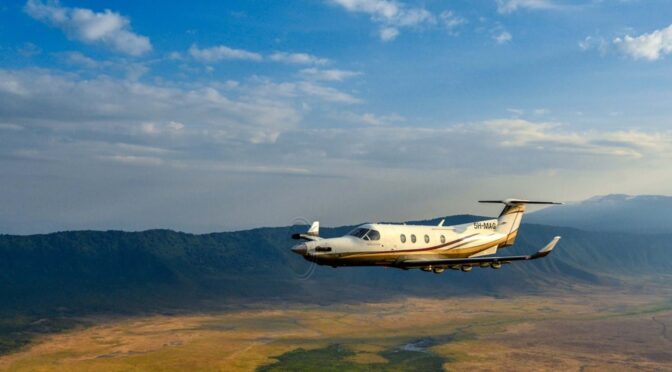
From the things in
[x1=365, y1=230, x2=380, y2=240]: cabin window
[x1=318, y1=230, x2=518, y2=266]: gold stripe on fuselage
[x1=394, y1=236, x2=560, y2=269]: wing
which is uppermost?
[x1=365, y1=230, x2=380, y2=240]: cabin window

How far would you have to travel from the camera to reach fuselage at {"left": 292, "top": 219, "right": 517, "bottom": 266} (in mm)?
52969

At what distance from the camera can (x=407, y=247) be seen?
57375mm

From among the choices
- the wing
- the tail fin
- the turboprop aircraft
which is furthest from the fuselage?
the tail fin

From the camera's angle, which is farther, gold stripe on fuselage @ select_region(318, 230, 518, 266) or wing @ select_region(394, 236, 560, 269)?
gold stripe on fuselage @ select_region(318, 230, 518, 266)

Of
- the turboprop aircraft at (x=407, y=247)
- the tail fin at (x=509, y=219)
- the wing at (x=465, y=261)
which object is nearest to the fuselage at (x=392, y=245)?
the turboprop aircraft at (x=407, y=247)

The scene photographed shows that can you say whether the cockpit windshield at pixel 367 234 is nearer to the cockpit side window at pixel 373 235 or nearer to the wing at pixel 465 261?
the cockpit side window at pixel 373 235

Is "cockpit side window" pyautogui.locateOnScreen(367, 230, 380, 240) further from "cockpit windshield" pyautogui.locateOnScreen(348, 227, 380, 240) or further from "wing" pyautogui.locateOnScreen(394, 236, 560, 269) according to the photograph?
"wing" pyautogui.locateOnScreen(394, 236, 560, 269)

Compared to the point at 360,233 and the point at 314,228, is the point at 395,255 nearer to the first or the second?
the point at 360,233

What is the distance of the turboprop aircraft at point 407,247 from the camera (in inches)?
2071

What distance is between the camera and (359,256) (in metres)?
54.8

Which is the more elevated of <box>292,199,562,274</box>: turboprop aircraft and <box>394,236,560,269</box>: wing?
<box>292,199,562,274</box>: turboprop aircraft

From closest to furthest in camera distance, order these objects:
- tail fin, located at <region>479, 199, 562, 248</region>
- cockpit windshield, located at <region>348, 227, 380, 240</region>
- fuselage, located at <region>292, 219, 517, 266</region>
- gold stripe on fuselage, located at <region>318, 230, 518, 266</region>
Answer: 1. fuselage, located at <region>292, 219, 517, 266</region>
2. gold stripe on fuselage, located at <region>318, 230, 518, 266</region>
3. cockpit windshield, located at <region>348, 227, 380, 240</region>
4. tail fin, located at <region>479, 199, 562, 248</region>

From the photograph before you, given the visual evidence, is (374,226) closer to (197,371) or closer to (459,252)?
(459,252)

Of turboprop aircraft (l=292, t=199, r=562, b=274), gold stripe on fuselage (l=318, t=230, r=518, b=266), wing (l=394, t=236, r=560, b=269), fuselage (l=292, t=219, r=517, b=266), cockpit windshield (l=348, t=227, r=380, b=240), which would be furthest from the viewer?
cockpit windshield (l=348, t=227, r=380, b=240)
